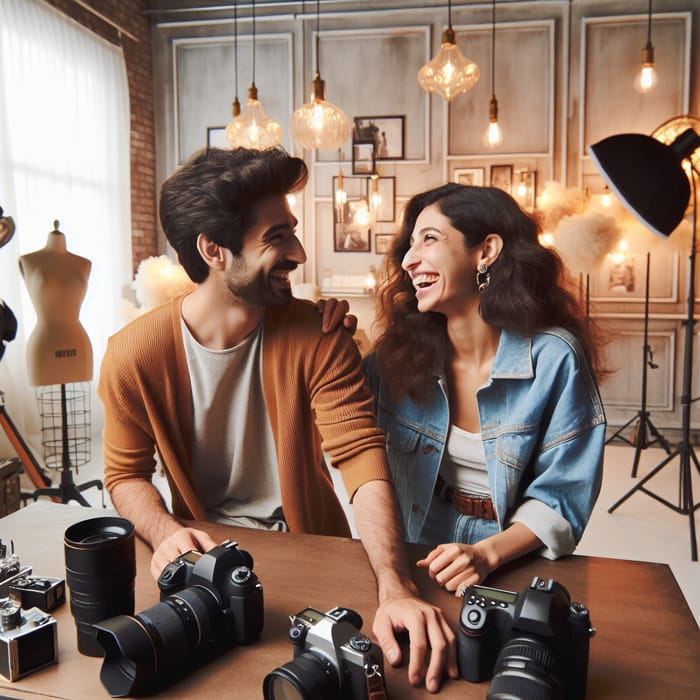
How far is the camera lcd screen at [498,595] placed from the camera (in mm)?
925

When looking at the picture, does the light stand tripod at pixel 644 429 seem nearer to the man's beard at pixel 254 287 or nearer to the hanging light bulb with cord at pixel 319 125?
the hanging light bulb with cord at pixel 319 125

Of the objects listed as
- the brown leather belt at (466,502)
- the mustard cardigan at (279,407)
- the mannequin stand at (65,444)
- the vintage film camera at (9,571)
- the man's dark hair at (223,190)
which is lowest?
the mannequin stand at (65,444)

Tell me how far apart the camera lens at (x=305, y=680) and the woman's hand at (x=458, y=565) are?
1.34 feet

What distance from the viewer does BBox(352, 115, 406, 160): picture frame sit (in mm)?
5852

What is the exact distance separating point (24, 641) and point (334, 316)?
98cm

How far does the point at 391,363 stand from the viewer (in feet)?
5.79

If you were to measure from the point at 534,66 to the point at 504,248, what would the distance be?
4497 mm

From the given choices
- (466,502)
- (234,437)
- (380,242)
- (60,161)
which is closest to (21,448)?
(60,161)

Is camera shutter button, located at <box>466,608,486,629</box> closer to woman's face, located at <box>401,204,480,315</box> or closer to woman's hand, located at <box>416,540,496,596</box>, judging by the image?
woman's hand, located at <box>416,540,496,596</box>

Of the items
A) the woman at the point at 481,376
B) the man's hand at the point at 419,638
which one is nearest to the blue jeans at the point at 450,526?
the woman at the point at 481,376

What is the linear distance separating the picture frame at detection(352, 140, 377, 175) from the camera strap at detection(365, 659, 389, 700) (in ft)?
17.8

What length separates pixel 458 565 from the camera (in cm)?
123

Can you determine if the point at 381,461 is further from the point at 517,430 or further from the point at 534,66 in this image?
the point at 534,66

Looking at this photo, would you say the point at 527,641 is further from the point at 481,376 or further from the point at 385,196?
the point at 385,196
